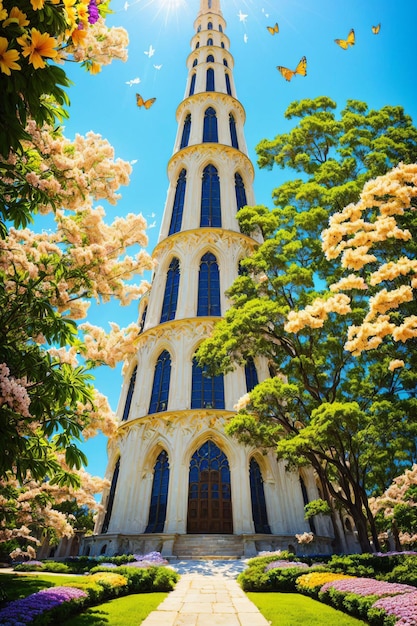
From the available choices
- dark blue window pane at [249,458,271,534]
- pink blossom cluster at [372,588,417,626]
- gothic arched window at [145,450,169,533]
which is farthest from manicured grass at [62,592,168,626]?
dark blue window pane at [249,458,271,534]

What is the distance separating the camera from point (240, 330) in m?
13.1

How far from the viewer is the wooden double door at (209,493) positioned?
16.0 m

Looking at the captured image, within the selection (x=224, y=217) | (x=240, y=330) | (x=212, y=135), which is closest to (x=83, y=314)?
(x=240, y=330)

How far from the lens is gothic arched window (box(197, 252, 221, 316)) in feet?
71.2

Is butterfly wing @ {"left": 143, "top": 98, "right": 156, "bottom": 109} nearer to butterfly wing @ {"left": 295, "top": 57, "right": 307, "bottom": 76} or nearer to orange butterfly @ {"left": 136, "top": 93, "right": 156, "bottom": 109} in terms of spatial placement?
orange butterfly @ {"left": 136, "top": 93, "right": 156, "bottom": 109}

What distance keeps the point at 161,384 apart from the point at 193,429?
3.44 meters

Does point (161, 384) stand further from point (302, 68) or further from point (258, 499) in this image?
point (302, 68)

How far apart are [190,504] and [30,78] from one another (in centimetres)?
1693

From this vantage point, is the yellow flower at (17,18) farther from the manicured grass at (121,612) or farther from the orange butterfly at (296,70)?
the orange butterfly at (296,70)

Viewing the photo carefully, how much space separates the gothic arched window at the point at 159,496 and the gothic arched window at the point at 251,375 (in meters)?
5.50

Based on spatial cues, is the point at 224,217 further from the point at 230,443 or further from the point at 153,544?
the point at 153,544

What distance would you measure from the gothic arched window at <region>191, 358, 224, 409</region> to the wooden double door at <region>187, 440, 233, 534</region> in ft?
5.81

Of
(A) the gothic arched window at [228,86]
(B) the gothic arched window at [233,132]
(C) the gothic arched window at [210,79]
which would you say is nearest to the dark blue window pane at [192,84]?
(C) the gothic arched window at [210,79]

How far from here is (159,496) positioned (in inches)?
679
